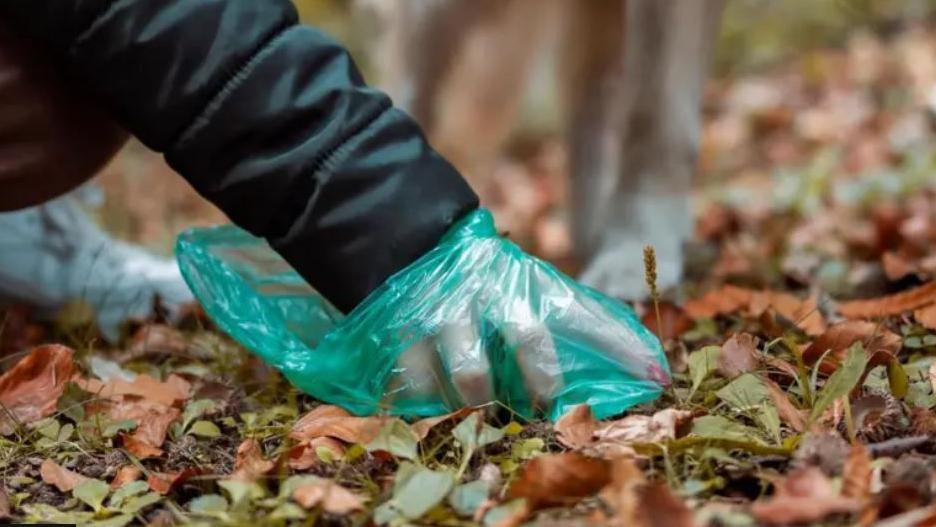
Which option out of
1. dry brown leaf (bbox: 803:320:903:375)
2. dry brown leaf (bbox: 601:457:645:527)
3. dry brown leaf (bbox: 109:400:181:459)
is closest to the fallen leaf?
dry brown leaf (bbox: 109:400:181:459)

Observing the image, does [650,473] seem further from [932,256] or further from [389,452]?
[932,256]

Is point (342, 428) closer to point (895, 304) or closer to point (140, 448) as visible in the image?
point (140, 448)

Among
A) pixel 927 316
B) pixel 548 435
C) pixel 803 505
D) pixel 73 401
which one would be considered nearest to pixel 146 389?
pixel 73 401

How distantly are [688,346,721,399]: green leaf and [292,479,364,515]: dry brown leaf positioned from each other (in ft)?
1.49

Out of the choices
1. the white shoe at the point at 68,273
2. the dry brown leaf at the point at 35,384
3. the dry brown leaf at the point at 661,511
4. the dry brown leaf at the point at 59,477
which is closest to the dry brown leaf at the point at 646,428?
the dry brown leaf at the point at 661,511

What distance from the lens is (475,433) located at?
1.15 meters

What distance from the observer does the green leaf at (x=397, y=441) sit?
1.11 meters

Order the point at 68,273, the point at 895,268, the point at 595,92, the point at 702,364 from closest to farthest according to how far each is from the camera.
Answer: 1. the point at 702,364
2. the point at 895,268
3. the point at 68,273
4. the point at 595,92

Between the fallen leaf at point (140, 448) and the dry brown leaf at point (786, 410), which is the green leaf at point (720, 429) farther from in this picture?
the fallen leaf at point (140, 448)

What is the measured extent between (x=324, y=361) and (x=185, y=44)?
0.40 metres

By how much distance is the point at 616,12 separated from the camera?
251cm

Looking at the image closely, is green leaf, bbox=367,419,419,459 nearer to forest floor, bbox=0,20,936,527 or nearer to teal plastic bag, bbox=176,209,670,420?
forest floor, bbox=0,20,936,527

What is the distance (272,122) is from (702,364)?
1.91ft

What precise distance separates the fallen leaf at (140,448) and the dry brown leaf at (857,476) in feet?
2.37
